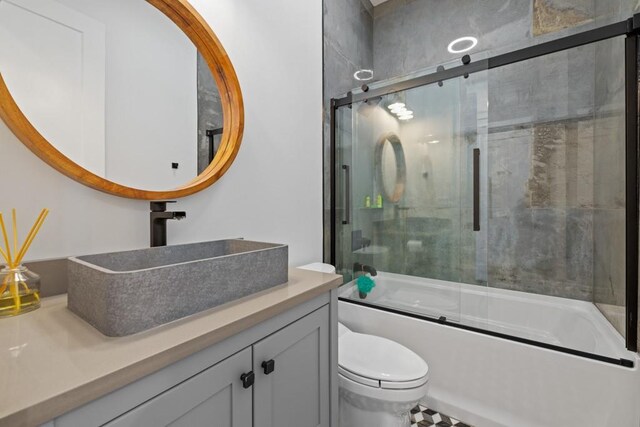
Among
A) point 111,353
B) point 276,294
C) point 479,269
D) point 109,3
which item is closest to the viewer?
point 111,353

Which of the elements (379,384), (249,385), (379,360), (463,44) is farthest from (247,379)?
(463,44)

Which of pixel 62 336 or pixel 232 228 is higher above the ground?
pixel 232 228

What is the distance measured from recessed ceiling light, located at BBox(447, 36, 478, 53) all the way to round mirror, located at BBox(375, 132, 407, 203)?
0.95 m

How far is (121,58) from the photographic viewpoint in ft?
3.18

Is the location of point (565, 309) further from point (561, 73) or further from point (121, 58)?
point (121, 58)

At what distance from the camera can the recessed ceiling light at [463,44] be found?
7.76ft

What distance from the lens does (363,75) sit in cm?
266

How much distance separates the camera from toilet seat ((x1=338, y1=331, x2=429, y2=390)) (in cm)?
118

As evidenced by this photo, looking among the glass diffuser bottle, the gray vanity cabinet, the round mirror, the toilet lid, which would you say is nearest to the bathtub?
the toilet lid

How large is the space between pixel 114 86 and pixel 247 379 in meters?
0.98

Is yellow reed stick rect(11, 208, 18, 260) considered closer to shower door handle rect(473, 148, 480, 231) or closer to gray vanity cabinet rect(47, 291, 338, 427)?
gray vanity cabinet rect(47, 291, 338, 427)

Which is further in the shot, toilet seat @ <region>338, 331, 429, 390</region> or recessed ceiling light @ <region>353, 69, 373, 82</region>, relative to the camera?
recessed ceiling light @ <region>353, 69, 373, 82</region>

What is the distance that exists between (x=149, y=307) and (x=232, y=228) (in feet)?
2.45

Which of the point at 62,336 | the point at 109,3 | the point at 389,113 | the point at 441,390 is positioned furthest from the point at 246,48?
the point at 441,390
